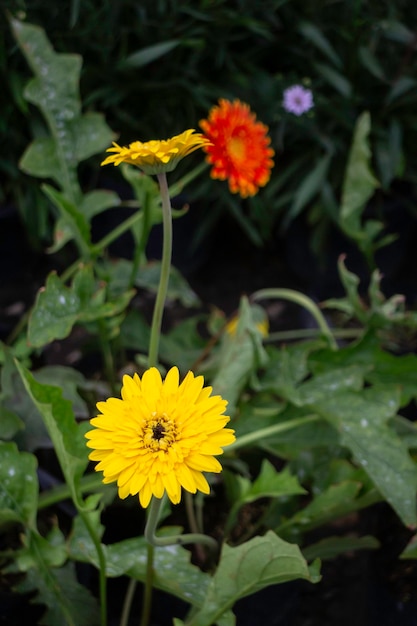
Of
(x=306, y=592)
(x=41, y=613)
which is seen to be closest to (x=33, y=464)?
(x=41, y=613)

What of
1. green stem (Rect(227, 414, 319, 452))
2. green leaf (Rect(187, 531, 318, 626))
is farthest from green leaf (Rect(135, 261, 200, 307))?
green leaf (Rect(187, 531, 318, 626))

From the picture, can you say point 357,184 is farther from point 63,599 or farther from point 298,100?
point 63,599

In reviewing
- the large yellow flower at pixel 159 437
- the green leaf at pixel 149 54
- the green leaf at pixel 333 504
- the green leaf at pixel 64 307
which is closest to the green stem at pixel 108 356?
the green leaf at pixel 64 307

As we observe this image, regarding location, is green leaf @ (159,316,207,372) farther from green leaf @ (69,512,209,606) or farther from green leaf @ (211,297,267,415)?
green leaf @ (69,512,209,606)

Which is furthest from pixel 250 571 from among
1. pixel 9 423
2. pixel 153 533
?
pixel 9 423

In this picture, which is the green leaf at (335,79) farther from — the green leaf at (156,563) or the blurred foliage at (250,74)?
the green leaf at (156,563)
